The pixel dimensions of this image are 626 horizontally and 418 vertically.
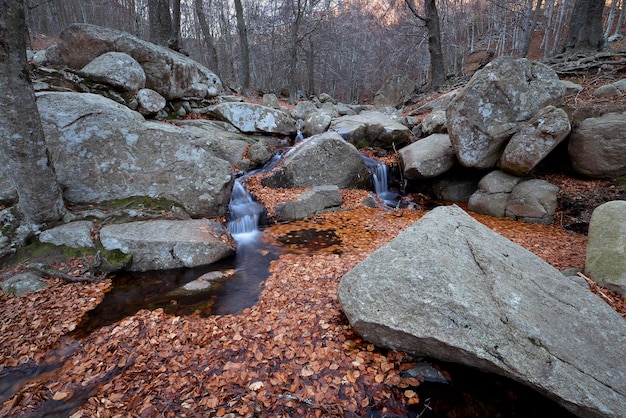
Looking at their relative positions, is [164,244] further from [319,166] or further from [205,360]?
[319,166]

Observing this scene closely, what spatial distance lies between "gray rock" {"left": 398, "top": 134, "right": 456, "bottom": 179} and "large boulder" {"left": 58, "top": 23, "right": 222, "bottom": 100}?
8.81 meters

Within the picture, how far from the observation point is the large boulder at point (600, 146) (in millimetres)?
6617

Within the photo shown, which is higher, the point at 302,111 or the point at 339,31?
the point at 339,31

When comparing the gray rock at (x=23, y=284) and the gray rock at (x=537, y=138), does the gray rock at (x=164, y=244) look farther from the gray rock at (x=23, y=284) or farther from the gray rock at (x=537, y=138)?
the gray rock at (x=537, y=138)

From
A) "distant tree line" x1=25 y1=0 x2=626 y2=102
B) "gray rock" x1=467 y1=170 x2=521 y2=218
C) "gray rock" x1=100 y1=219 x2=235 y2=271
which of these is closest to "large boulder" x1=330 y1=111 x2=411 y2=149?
"gray rock" x1=467 y1=170 x2=521 y2=218

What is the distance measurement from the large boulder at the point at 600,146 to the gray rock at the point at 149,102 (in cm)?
1192

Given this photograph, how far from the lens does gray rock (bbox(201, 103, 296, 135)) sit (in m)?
11.9

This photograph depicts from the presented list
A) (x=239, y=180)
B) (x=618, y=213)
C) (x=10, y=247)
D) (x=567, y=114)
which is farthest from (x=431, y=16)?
(x=10, y=247)

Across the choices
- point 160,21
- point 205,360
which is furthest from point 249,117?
point 205,360

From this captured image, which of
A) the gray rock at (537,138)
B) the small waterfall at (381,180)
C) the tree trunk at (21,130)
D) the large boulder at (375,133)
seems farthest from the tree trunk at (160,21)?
the gray rock at (537,138)

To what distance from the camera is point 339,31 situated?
3080 centimetres

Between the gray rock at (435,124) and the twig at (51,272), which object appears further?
the gray rock at (435,124)

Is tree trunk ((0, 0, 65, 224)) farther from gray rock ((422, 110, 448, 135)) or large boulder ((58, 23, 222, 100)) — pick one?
gray rock ((422, 110, 448, 135))

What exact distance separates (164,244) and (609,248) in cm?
715
